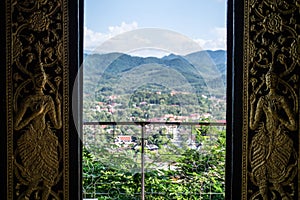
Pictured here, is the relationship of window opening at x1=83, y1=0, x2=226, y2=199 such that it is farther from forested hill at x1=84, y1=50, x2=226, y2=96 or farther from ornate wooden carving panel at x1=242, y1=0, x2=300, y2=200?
ornate wooden carving panel at x1=242, y1=0, x2=300, y2=200

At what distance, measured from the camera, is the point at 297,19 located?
215cm

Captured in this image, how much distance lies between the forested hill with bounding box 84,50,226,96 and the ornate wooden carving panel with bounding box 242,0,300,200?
186 mm

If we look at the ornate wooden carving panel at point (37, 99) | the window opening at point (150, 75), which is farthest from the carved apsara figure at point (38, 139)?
Answer: the window opening at point (150, 75)

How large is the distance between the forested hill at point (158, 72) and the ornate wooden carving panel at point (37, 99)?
0.19 meters

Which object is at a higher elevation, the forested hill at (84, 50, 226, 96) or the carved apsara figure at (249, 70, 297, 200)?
the forested hill at (84, 50, 226, 96)

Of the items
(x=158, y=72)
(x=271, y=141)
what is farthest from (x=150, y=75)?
(x=271, y=141)

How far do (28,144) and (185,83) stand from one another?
3.23 feet

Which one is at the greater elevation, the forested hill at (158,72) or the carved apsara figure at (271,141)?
the forested hill at (158,72)

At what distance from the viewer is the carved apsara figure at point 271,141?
217cm

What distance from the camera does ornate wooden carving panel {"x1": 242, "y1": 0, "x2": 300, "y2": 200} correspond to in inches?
84.9

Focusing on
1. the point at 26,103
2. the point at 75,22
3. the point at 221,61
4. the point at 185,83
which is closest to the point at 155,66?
the point at 185,83

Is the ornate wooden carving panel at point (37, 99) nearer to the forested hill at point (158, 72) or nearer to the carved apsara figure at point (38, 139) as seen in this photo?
the carved apsara figure at point (38, 139)

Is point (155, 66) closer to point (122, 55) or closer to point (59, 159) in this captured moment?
point (122, 55)

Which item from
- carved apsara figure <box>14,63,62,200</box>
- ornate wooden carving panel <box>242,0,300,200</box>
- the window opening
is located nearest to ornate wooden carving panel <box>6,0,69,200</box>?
carved apsara figure <box>14,63,62,200</box>
